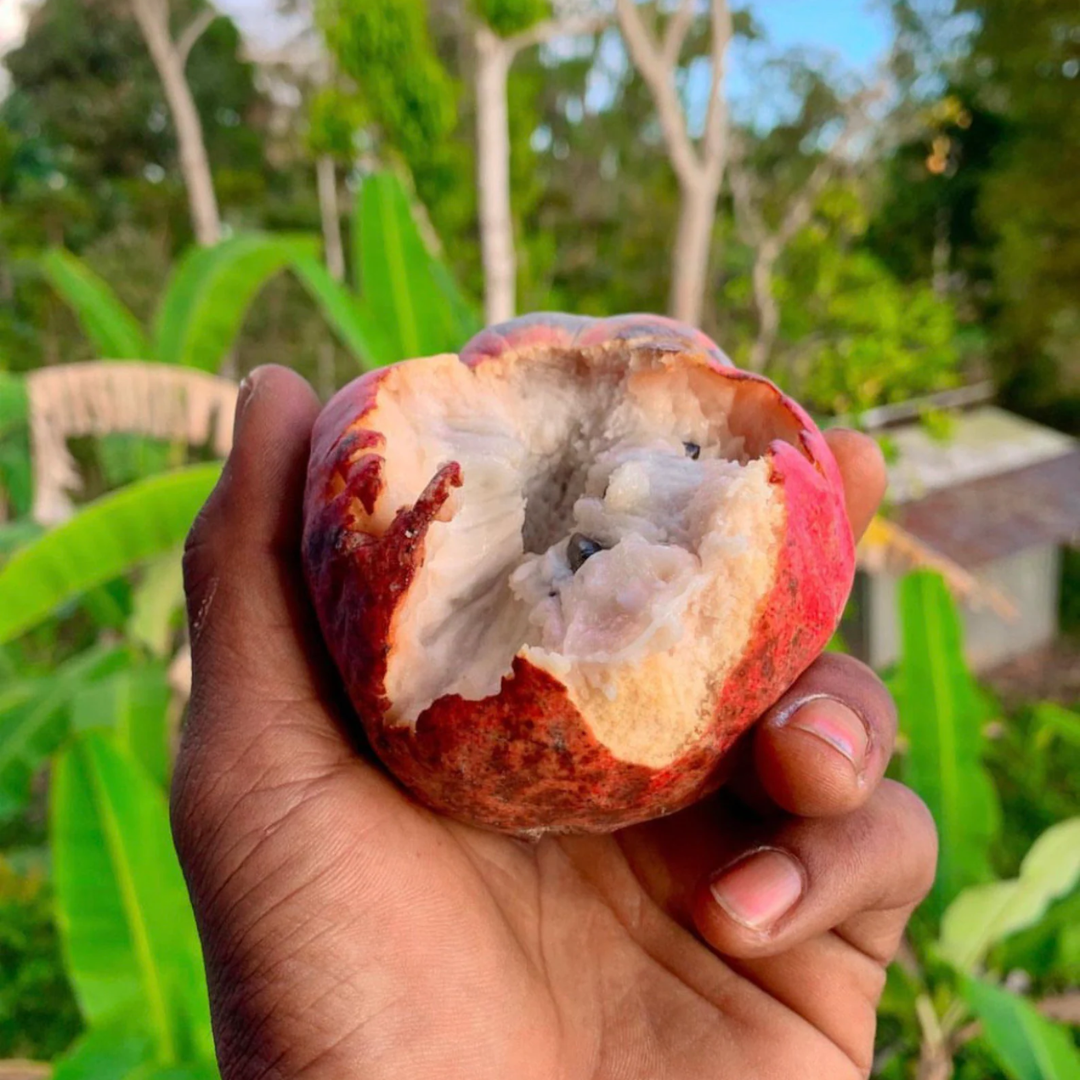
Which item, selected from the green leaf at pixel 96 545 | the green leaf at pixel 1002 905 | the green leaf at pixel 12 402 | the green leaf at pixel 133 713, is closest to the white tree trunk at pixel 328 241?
the green leaf at pixel 12 402

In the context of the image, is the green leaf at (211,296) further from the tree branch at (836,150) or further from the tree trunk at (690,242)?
the tree branch at (836,150)

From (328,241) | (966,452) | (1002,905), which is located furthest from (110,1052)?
(328,241)

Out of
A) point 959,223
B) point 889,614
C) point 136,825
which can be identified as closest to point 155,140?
point 959,223

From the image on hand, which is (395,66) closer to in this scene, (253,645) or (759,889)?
(253,645)

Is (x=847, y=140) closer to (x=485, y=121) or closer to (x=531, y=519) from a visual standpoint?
(x=485, y=121)

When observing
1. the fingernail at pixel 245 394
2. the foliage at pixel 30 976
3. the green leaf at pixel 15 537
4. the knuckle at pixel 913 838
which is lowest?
the foliage at pixel 30 976

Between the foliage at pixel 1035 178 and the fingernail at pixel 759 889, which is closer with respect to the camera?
the fingernail at pixel 759 889

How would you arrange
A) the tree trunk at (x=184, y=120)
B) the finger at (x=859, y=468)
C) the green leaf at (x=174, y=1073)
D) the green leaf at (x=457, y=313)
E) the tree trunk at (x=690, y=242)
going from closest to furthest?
1. the finger at (x=859, y=468)
2. the green leaf at (x=174, y=1073)
3. the green leaf at (x=457, y=313)
4. the tree trunk at (x=690, y=242)
5. the tree trunk at (x=184, y=120)
